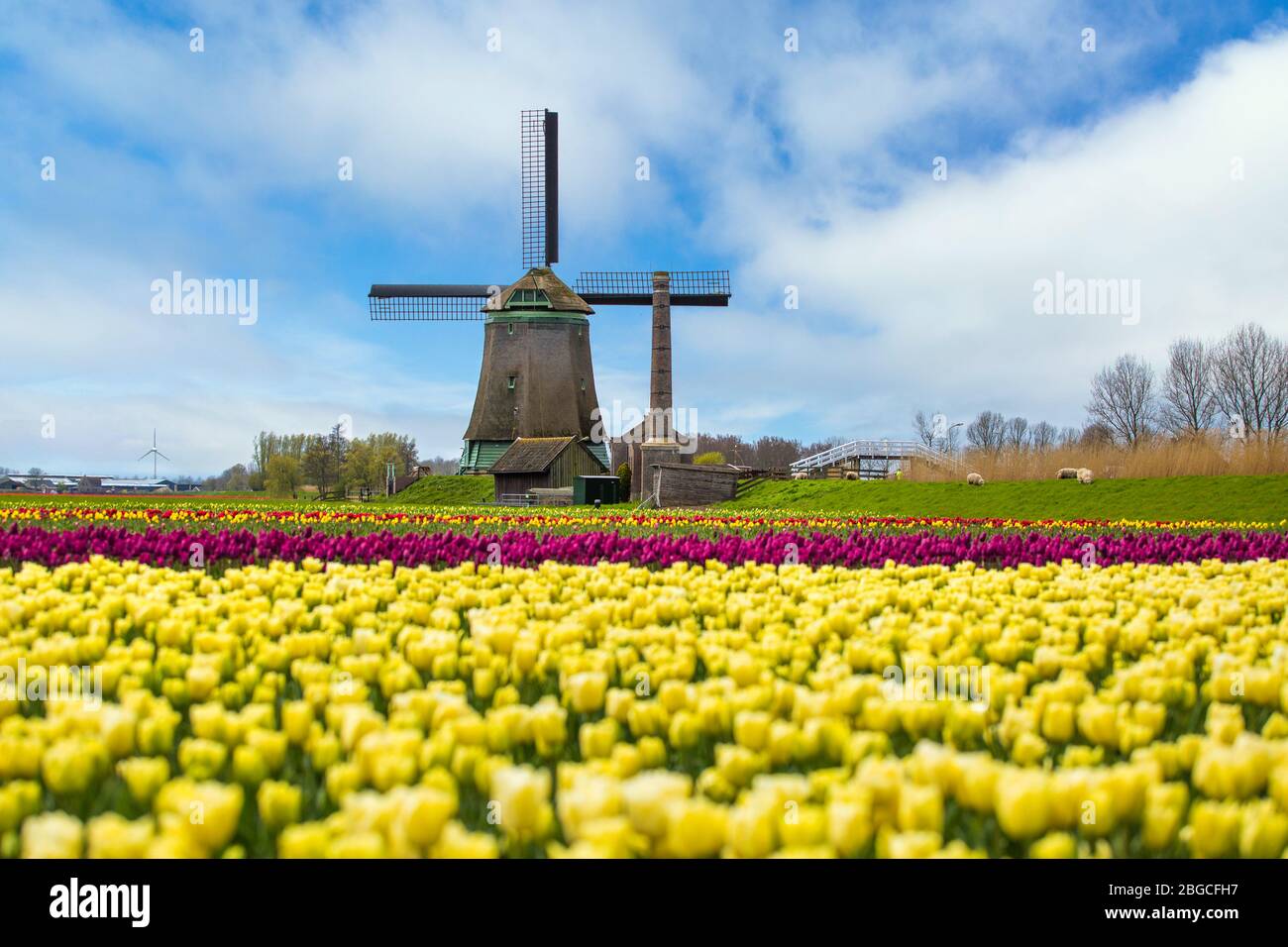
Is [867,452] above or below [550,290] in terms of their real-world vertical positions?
below

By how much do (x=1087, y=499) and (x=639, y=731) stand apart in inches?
996

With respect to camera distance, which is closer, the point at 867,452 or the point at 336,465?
the point at 867,452

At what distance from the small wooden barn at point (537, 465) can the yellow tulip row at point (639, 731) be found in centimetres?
4000

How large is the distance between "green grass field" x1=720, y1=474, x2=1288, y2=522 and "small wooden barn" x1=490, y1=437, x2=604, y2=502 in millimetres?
13814

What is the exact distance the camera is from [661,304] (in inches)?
1597

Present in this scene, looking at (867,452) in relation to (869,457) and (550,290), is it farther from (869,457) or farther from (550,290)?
(550,290)

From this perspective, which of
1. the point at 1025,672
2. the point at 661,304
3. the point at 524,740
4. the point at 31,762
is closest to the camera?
the point at 31,762

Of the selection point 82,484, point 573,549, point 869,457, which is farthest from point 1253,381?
point 82,484

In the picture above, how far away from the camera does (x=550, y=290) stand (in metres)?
48.2
